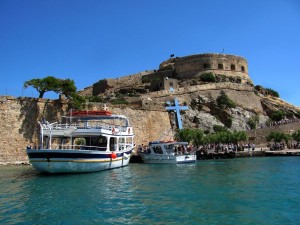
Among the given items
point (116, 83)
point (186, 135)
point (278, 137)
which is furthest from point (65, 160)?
point (116, 83)

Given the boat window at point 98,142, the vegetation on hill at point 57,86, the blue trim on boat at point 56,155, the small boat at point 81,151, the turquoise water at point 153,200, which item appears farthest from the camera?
the vegetation on hill at point 57,86

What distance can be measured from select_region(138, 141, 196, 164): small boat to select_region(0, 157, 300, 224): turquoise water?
460 inches

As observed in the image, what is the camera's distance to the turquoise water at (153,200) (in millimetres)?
9953

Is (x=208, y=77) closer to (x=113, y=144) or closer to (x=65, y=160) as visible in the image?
(x=113, y=144)

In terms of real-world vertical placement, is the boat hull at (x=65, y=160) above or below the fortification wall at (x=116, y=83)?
below

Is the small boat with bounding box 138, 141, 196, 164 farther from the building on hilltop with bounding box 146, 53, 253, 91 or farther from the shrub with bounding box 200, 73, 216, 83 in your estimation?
the building on hilltop with bounding box 146, 53, 253, 91

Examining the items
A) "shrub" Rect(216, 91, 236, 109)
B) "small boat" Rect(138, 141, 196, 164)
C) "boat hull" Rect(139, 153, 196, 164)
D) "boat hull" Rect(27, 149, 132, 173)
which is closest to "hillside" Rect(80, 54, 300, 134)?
"shrub" Rect(216, 91, 236, 109)

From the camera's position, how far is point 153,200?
12.3 m

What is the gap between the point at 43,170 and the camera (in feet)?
66.0

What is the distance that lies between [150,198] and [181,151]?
18.7 m

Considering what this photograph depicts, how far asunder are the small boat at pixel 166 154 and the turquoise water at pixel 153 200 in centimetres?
1168

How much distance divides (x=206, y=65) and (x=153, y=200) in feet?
161

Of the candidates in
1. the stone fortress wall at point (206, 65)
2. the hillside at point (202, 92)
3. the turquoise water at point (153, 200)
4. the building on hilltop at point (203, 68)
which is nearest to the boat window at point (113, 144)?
the turquoise water at point (153, 200)

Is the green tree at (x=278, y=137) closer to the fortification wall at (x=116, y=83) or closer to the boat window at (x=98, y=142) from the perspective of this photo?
the boat window at (x=98, y=142)
